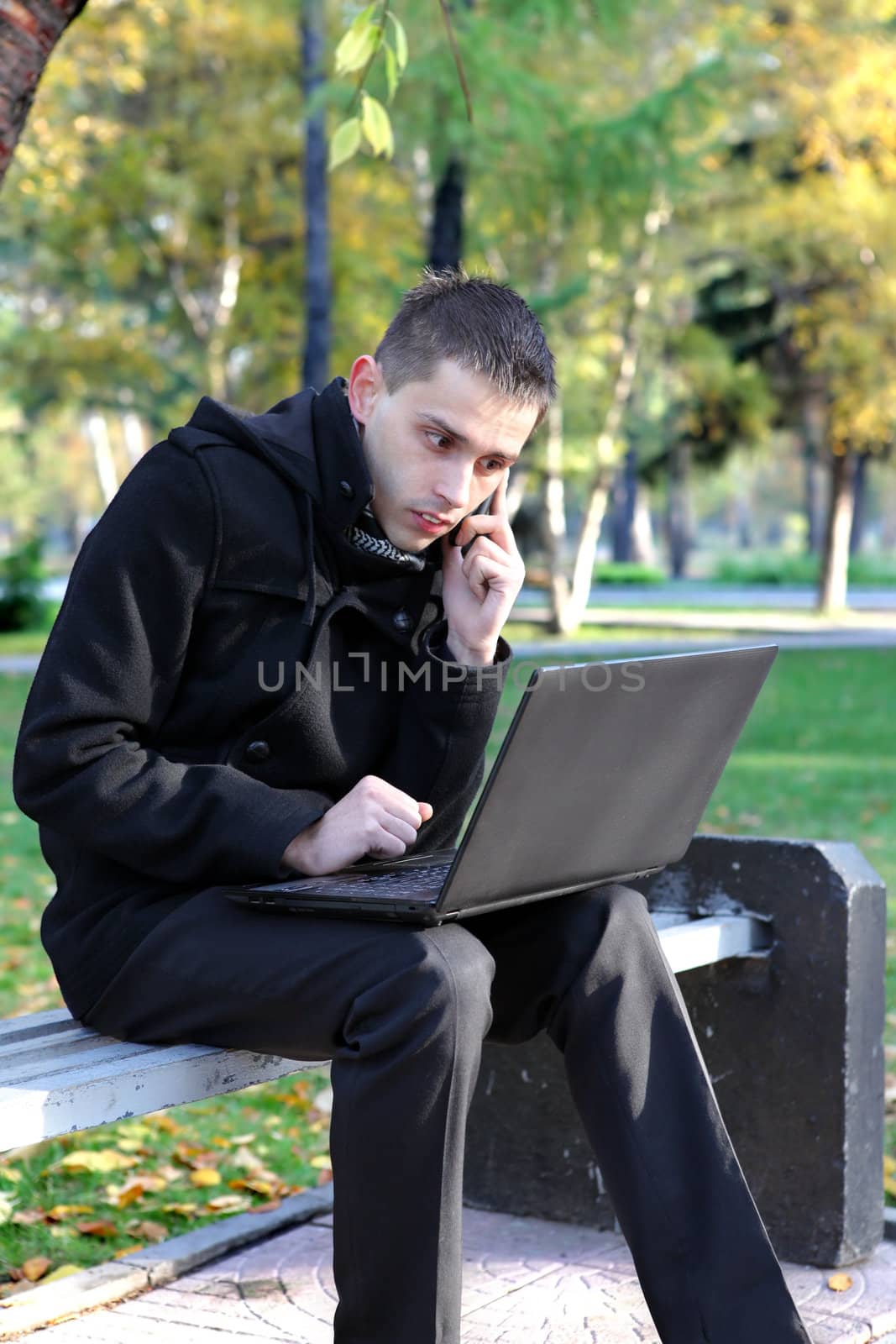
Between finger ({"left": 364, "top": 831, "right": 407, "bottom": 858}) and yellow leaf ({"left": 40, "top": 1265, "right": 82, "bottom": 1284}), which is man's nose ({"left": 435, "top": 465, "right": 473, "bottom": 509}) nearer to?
finger ({"left": 364, "top": 831, "right": 407, "bottom": 858})

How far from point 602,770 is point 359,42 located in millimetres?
1841

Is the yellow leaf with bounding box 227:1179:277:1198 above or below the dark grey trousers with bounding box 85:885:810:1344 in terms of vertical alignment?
below

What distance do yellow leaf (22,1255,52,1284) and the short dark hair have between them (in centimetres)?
194

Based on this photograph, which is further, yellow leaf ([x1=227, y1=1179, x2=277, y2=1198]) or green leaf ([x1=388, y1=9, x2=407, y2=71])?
yellow leaf ([x1=227, y1=1179, x2=277, y2=1198])

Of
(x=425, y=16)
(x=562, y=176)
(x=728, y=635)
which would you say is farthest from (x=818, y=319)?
(x=425, y=16)

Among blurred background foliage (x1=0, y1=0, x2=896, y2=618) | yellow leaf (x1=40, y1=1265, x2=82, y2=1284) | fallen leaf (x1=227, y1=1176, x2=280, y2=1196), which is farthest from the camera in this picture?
blurred background foliage (x1=0, y1=0, x2=896, y2=618)

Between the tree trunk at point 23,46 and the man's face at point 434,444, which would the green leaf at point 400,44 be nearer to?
the tree trunk at point 23,46

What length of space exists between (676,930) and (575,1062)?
0.67m

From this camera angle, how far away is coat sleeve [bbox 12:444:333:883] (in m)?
2.45

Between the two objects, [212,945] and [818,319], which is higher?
[818,319]

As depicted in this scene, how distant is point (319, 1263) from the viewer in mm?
3432

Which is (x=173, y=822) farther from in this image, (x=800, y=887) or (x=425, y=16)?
(x=425, y=16)

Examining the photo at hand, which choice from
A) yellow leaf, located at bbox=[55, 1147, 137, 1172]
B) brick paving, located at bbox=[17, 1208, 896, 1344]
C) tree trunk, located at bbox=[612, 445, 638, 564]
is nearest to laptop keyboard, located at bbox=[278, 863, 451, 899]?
brick paving, located at bbox=[17, 1208, 896, 1344]

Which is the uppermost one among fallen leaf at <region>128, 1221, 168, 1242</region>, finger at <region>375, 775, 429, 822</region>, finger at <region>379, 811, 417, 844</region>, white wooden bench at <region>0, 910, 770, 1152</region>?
finger at <region>375, 775, 429, 822</region>
